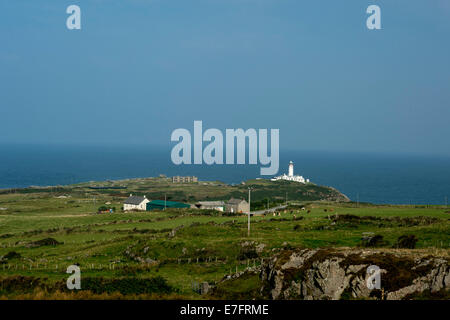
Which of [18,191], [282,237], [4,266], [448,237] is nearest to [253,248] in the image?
[282,237]

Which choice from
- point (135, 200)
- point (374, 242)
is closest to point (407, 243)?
point (374, 242)

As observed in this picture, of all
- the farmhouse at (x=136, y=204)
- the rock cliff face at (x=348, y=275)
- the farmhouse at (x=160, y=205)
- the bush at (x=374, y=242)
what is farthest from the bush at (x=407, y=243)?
the farmhouse at (x=136, y=204)

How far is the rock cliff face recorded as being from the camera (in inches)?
763

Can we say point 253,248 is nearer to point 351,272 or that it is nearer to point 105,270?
point 105,270

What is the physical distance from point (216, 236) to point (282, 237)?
886 centimetres

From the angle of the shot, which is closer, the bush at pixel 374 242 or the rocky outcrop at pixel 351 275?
the rocky outcrop at pixel 351 275

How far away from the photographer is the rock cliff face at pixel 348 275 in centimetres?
1939

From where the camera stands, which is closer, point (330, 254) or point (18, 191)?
point (330, 254)

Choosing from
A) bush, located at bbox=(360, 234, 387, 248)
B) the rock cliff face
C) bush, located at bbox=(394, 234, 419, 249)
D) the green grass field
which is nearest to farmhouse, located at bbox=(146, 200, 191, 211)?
the green grass field

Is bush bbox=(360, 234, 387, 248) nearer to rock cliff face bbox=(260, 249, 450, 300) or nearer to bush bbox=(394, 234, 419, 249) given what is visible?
bush bbox=(394, 234, 419, 249)

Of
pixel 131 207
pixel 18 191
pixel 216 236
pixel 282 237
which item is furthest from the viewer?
pixel 18 191

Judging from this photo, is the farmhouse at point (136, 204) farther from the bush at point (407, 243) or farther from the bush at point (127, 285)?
the bush at point (407, 243)

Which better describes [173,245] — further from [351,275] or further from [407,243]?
[351,275]
